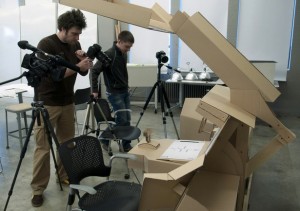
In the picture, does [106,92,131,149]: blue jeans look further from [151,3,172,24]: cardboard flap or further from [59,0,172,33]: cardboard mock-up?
[59,0,172,33]: cardboard mock-up

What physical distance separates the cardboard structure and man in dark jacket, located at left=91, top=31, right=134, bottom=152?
5.67 ft

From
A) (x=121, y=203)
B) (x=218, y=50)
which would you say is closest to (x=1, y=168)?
(x=121, y=203)

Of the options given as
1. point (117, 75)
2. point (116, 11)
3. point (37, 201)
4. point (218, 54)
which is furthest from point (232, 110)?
point (117, 75)

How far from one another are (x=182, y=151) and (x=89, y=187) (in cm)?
75

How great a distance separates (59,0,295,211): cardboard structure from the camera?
1283 millimetres

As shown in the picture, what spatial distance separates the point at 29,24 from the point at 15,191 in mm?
4375

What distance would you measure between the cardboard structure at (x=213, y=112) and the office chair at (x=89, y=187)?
15.4 inches

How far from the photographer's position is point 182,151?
86.2 inches

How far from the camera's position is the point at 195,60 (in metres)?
6.13

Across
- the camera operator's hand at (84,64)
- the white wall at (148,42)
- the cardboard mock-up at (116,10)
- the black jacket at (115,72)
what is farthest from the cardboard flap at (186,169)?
the white wall at (148,42)

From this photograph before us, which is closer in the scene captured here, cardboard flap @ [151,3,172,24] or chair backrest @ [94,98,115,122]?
cardboard flap @ [151,3,172,24]

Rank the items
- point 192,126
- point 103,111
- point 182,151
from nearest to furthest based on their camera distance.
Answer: point 182,151, point 192,126, point 103,111

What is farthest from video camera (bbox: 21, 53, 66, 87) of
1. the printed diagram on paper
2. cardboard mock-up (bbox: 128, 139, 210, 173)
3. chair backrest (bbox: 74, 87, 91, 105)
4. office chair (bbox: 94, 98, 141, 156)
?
chair backrest (bbox: 74, 87, 91, 105)

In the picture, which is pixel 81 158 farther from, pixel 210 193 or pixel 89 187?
pixel 210 193
